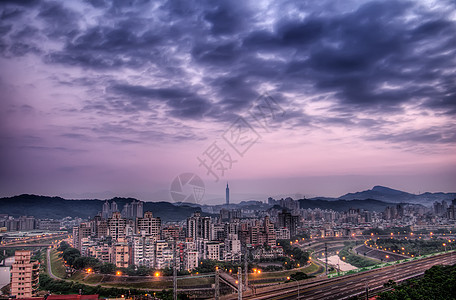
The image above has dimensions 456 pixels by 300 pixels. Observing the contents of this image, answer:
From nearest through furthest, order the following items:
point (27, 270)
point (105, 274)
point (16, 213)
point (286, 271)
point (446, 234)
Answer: point (27, 270) < point (105, 274) < point (286, 271) < point (446, 234) < point (16, 213)

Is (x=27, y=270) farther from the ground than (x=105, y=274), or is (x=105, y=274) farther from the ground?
(x=27, y=270)

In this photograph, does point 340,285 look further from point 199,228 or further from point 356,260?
point 199,228

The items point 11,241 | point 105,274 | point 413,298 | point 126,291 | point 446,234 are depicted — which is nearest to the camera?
point 413,298

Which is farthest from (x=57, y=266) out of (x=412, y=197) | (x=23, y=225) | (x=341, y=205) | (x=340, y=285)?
(x=412, y=197)

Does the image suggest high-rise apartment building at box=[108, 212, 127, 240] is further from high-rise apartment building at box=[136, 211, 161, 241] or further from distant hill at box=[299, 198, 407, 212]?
distant hill at box=[299, 198, 407, 212]

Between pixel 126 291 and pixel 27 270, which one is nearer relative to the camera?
pixel 27 270

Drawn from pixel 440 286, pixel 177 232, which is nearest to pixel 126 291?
pixel 440 286

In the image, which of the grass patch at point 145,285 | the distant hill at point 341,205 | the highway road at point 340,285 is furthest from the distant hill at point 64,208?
the highway road at point 340,285

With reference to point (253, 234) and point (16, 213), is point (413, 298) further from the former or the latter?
point (16, 213)

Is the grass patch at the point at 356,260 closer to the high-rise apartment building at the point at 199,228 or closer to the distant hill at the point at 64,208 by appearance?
the high-rise apartment building at the point at 199,228
